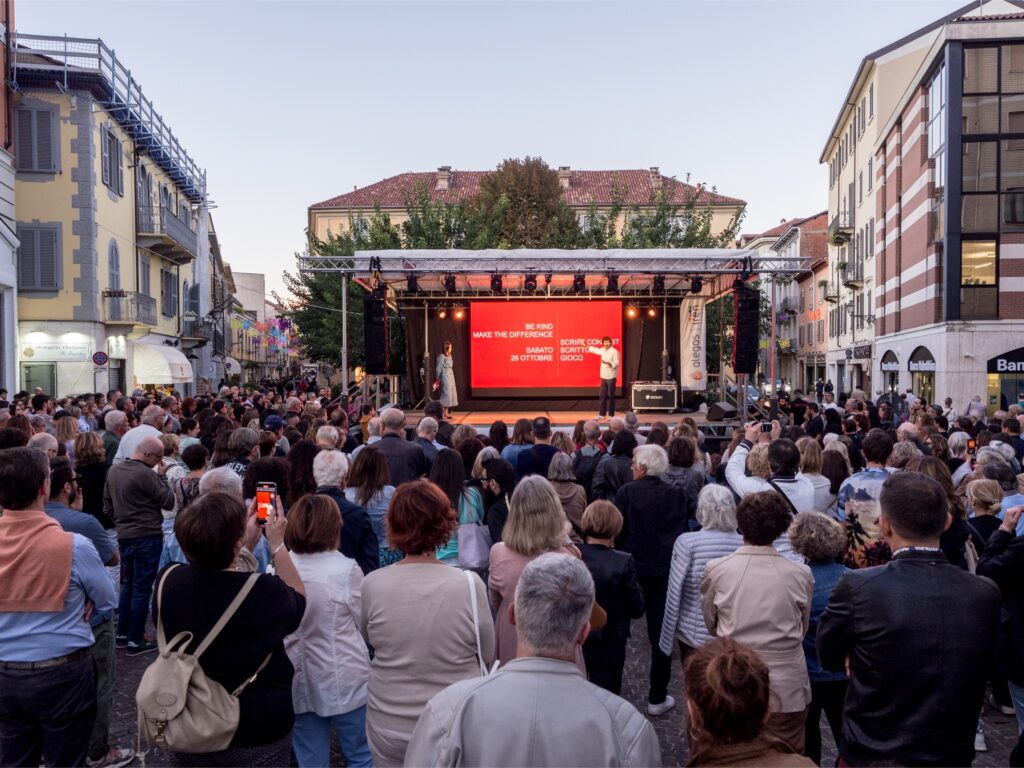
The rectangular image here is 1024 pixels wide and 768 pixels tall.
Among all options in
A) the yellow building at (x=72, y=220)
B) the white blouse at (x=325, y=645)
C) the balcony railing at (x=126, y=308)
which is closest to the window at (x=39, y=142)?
the yellow building at (x=72, y=220)

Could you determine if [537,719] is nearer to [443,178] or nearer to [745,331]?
[745,331]

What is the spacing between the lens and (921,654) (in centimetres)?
245

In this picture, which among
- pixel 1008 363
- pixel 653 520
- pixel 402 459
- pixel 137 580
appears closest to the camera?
pixel 653 520

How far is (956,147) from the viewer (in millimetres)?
20750

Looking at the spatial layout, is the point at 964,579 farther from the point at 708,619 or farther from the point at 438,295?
the point at 438,295

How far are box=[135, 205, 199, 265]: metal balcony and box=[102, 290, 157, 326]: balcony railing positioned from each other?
7.43 feet

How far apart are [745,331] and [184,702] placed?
1338 centimetres

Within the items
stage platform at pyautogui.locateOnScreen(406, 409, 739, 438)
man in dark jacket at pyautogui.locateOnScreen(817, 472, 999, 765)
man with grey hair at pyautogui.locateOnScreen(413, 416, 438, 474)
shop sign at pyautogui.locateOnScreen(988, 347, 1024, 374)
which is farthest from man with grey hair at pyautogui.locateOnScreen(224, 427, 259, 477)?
shop sign at pyautogui.locateOnScreen(988, 347, 1024, 374)

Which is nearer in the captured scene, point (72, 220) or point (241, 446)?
point (241, 446)

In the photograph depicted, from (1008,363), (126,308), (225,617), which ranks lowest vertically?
(225,617)

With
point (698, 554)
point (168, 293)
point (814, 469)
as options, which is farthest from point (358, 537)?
point (168, 293)

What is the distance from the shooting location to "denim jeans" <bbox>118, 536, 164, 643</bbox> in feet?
18.1

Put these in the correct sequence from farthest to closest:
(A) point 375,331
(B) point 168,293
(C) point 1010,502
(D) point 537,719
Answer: (B) point 168,293
(A) point 375,331
(C) point 1010,502
(D) point 537,719

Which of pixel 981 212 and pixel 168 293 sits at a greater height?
pixel 981 212
